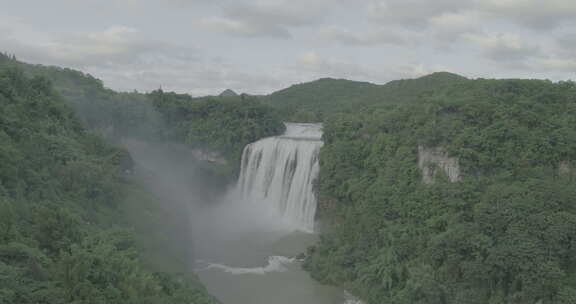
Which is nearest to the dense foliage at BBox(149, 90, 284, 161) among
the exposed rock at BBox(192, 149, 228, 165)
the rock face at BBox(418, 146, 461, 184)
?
the exposed rock at BBox(192, 149, 228, 165)

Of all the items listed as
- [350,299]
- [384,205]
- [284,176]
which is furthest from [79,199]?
[284,176]

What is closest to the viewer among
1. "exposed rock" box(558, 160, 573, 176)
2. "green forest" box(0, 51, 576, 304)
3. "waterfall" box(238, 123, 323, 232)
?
"green forest" box(0, 51, 576, 304)

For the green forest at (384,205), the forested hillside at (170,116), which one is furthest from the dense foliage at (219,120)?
the green forest at (384,205)

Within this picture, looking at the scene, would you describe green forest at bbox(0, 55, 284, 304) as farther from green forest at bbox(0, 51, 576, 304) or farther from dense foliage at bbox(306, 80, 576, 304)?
dense foliage at bbox(306, 80, 576, 304)

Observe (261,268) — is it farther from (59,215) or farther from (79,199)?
(59,215)

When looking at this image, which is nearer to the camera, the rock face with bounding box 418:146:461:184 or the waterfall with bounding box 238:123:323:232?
the rock face with bounding box 418:146:461:184

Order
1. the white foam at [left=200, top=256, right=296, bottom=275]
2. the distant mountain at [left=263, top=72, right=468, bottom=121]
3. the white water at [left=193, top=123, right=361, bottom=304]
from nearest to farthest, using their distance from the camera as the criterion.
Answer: the white water at [left=193, top=123, right=361, bottom=304] → the white foam at [left=200, top=256, right=296, bottom=275] → the distant mountain at [left=263, top=72, right=468, bottom=121]
